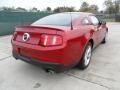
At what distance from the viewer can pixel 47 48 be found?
9.34ft

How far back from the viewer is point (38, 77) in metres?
3.46

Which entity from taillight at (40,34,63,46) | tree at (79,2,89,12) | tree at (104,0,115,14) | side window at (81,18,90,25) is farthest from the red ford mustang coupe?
tree at (79,2,89,12)

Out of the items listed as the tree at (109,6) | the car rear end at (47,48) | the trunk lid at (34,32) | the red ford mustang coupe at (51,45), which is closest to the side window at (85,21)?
the red ford mustang coupe at (51,45)

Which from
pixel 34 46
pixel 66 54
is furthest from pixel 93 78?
pixel 34 46

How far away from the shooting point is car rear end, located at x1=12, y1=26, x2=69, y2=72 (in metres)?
2.84

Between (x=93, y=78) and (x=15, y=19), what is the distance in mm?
7387

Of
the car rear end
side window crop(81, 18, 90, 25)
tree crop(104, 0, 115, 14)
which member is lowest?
the car rear end

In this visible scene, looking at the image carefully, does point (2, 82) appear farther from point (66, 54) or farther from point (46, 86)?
point (66, 54)

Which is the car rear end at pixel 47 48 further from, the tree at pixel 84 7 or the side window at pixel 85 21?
the tree at pixel 84 7

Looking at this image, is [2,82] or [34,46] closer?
[34,46]

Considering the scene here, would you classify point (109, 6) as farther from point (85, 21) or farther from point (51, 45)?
point (51, 45)

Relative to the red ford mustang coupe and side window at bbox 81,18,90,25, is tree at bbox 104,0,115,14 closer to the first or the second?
side window at bbox 81,18,90,25

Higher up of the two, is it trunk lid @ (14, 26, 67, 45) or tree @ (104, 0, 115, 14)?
tree @ (104, 0, 115, 14)

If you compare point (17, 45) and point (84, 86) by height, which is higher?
point (17, 45)
